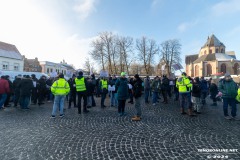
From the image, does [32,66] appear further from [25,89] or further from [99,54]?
[25,89]

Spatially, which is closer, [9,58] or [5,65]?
[5,65]

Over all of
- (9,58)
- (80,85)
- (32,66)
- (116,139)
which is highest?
(32,66)

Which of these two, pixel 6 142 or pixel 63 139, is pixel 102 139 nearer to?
pixel 63 139

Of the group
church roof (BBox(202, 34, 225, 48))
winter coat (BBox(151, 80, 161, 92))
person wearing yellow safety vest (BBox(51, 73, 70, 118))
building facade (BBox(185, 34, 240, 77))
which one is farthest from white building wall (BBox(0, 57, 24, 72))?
church roof (BBox(202, 34, 225, 48))

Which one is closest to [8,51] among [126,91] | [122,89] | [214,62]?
[122,89]

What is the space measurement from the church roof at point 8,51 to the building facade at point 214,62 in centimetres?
7134

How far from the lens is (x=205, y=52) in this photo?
86000 mm

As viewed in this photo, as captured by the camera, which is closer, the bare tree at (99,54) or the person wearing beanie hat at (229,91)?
the person wearing beanie hat at (229,91)

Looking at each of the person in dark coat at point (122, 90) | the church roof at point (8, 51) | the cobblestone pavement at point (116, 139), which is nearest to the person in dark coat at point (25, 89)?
the cobblestone pavement at point (116, 139)

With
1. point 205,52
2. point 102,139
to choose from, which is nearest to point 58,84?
point 102,139

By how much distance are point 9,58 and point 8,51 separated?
280cm

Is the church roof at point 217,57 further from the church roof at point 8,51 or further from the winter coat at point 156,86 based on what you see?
the church roof at point 8,51

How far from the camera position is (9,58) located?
36875 mm

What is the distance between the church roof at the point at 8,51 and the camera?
36.5 metres
